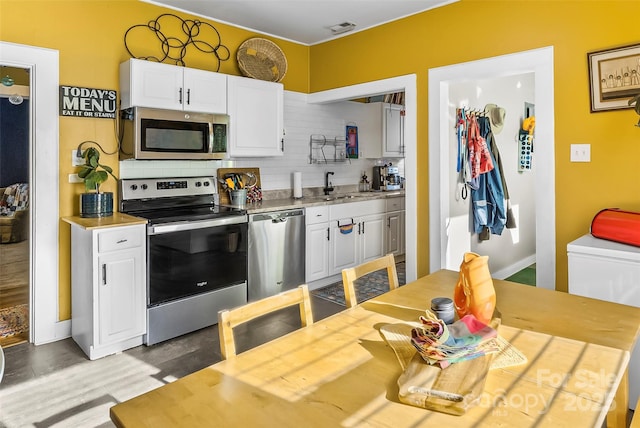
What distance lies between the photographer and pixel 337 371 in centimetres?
115

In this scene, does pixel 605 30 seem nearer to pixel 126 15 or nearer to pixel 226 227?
pixel 226 227

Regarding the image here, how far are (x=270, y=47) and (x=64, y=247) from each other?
2.67m

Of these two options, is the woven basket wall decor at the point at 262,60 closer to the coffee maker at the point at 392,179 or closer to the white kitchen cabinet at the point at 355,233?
the white kitchen cabinet at the point at 355,233

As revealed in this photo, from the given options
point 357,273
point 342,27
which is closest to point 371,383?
point 357,273

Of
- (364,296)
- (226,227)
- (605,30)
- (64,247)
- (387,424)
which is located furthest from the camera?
(364,296)

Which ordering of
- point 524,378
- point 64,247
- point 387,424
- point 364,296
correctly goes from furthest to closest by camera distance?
point 364,296
point 64,247
point 524,378
point 387,424

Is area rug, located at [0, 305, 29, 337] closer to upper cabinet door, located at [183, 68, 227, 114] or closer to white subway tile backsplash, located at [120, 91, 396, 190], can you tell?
white subway tile backsplash, located at [120, 91, 396, 190]

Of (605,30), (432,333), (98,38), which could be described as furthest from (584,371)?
(98,38)

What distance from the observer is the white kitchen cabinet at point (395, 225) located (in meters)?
5.27

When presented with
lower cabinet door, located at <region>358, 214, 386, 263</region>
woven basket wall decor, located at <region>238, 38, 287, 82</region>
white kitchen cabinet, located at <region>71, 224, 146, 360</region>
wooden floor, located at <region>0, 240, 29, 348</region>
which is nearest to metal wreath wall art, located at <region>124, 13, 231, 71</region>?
woven basket wall decor, located at <region>238, 38, 287, 82</region>

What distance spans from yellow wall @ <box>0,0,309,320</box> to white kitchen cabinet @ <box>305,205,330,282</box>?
1.79m

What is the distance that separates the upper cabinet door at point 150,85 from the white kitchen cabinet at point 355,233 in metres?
1.87

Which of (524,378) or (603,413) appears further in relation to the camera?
(524,378)

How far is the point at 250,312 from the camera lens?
1.42m
